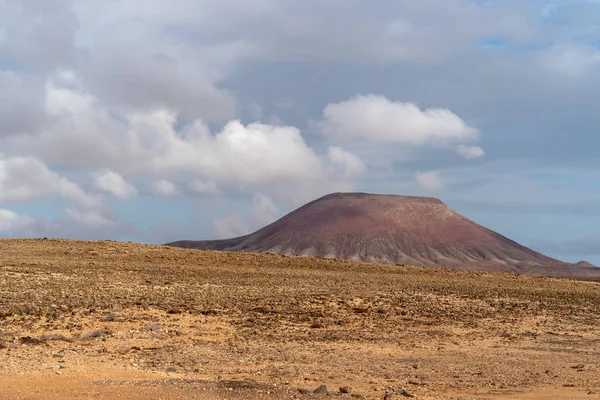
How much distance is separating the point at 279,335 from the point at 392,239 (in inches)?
6241

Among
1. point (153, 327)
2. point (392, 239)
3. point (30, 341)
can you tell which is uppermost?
point (392, 239)

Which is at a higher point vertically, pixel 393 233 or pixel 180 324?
pixel 393 233

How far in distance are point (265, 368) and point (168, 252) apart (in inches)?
1136

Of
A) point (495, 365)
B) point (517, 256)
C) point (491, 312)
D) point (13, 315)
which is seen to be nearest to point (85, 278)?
point (13, 315)

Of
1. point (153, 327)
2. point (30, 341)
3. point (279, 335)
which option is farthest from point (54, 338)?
point (279, 335)

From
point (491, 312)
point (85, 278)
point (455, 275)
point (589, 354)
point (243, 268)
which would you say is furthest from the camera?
point (455, 275)

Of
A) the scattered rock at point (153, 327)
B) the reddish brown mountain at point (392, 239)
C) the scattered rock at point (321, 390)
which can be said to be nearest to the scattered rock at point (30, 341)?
the scattered rock at point (153, 327)

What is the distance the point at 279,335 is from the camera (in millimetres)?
18906

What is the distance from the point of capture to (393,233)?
178m

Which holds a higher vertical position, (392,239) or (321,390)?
(392,239)

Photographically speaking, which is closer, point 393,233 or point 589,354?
point 589,354

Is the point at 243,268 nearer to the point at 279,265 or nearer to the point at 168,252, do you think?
the point at 279,265

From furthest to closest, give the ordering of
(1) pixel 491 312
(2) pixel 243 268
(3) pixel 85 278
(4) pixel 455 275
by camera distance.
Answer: (4) pixel 455 275 → (2) pixel 243 268 → (3) pixel 85 278 → (1) pixel 491 312

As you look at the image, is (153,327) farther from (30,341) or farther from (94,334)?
(30,341)
